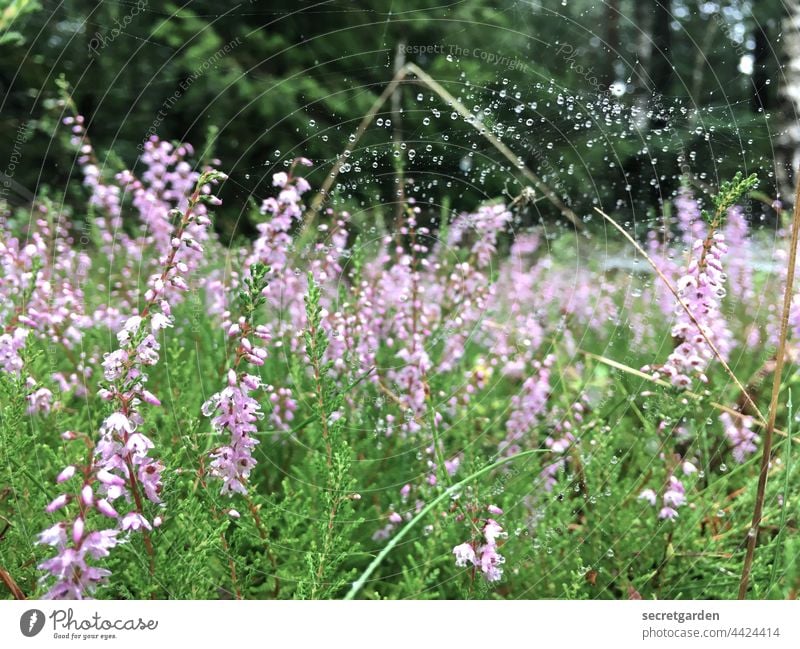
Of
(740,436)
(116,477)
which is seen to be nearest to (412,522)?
(116,477)

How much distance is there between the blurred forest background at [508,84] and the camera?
1.78m

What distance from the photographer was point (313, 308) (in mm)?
1230

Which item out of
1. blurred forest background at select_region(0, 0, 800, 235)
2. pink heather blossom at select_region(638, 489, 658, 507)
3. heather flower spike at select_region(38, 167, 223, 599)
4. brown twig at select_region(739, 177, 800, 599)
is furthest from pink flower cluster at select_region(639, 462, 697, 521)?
heather flower spike at select_region(38, 167, 223, 599)

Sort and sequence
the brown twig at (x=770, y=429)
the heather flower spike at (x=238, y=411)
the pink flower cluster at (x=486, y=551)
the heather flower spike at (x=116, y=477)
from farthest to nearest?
the brown twig at (x=770, y=429) → the pink flower cluster at (x=486, y=551) → the heather flower spike at (x=238, y=411) → the heather flower spike at (x=116, y=477)

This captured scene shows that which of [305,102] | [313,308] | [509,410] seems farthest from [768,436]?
[305,102]

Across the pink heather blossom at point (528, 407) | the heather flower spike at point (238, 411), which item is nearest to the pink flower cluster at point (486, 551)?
the heather flower spike at point (238, 411)

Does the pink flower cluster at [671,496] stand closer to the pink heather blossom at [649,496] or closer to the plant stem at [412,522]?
the pink heather blossom at [649,496]

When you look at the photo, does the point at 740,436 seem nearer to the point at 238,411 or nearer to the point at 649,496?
the point at 649,496
